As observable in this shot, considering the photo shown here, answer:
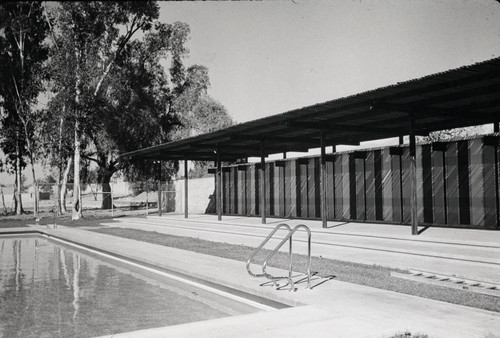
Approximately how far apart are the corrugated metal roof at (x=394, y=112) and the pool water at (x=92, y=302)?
7554 millimetres

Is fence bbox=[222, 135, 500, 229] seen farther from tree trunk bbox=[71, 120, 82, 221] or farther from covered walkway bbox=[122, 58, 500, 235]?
tree trunk bbox=[71, 120, 82, 221]

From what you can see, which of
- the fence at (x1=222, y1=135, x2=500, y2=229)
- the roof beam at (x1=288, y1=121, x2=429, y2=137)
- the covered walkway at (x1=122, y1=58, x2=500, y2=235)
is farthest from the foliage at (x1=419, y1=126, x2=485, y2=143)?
the roof beam at (x1=288, y1=121, x2=429, y2=137)

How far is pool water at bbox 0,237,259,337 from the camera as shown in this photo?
664 centimetres

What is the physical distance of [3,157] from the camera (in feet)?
145

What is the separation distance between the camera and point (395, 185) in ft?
64.4

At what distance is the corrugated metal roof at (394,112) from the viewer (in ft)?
40.0

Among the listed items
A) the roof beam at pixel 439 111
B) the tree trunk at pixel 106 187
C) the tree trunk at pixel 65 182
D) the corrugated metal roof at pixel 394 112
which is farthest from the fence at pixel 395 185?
the tree trunk at pixel 65 182

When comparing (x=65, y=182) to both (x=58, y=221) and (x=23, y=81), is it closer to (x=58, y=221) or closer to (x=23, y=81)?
(x=58, y=221)

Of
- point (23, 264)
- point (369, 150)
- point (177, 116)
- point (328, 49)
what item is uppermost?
point (177, 116)

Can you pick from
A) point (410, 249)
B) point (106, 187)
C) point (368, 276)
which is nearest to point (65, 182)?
point (106, 187)

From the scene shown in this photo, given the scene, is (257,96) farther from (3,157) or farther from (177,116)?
(3,157)

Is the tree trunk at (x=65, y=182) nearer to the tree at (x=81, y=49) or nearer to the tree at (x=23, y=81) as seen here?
the tree at (x=23, y=81)

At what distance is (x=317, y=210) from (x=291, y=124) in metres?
8.17

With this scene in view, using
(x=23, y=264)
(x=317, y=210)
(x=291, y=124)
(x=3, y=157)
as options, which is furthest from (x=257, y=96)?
(x=3, y=157)
